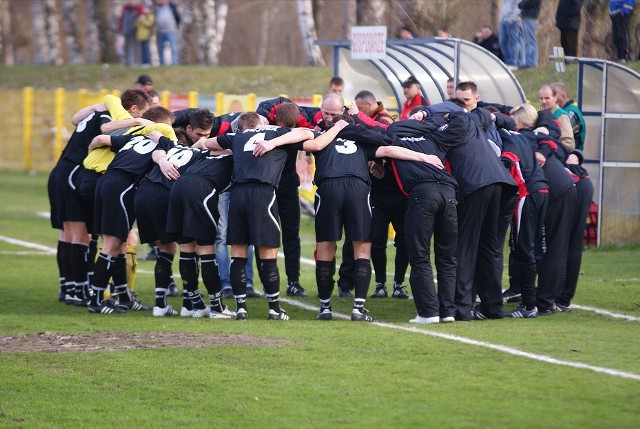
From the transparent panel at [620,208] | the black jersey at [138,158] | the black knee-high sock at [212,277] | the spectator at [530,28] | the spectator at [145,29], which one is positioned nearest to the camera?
the black knee-high sock at [212,277]

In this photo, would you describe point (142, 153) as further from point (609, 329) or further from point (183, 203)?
point (609, 329)

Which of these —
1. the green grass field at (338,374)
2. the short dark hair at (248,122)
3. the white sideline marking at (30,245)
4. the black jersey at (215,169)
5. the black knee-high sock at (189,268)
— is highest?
the short dark hair at (248,122)

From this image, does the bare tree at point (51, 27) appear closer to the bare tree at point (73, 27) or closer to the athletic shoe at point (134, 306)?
the bare tree at point (73, 27)

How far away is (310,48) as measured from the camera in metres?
39.5

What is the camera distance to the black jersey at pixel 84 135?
42.6 ft

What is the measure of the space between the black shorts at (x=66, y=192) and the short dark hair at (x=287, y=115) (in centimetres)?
261

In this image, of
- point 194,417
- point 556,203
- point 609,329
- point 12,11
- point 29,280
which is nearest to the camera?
point 194,417

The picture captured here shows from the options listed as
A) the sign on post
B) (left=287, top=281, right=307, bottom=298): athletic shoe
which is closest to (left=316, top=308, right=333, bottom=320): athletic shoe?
(left=287, top=281, right=307, bottom=298): athletic shoe

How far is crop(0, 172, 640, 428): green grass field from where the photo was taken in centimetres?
769

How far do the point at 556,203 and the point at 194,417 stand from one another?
552 cm

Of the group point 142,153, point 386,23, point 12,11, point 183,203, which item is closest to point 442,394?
point 183,203

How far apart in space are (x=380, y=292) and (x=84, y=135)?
151 inches

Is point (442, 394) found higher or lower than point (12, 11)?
lower

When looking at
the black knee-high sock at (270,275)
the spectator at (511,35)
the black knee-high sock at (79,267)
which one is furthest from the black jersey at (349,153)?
the spectator at (511,35)
